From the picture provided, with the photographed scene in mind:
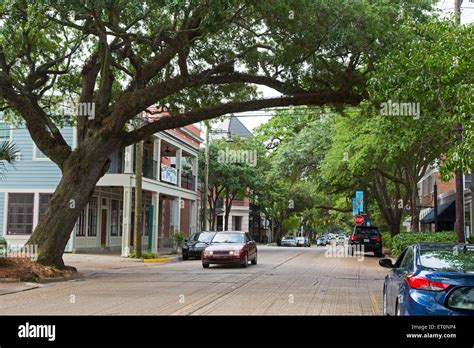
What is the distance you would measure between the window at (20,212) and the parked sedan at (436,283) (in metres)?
25.3

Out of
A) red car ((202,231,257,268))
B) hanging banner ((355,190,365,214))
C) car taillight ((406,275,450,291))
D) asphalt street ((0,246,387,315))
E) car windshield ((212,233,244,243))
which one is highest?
hanging banner ((355,190,365,214))

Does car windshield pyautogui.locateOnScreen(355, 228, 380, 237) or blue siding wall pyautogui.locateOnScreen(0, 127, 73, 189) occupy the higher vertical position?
blue siding wall pyautogui.locateOnScreen(0, 127, 73, 189)

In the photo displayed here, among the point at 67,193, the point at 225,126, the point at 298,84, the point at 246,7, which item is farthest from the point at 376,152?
the point at 225,126

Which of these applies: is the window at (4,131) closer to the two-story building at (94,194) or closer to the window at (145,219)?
the two-story building at (94,194)

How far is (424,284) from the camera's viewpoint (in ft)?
23.2

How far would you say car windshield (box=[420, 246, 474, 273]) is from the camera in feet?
23.6

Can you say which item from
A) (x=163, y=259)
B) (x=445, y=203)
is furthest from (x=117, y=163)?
(x=445, y=203)

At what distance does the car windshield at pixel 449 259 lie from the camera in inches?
284

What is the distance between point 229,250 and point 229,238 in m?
1.44

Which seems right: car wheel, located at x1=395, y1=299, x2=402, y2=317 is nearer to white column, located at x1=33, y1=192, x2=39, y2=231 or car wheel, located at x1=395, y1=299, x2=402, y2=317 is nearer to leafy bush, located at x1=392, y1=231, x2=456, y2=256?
leafy bush, located at x1=392, y1=231, x2=456, y2=256

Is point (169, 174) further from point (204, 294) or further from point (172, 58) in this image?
point (204, 294)

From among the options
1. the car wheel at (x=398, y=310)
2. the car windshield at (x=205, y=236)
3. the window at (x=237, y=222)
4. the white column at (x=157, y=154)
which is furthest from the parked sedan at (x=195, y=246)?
the window at (x=237, y=222)

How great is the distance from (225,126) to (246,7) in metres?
51.9

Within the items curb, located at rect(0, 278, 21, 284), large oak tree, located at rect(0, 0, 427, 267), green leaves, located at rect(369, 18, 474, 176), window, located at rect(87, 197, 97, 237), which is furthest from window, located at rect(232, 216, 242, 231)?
green leaves, located at rect(369, 18, 474, 176)
